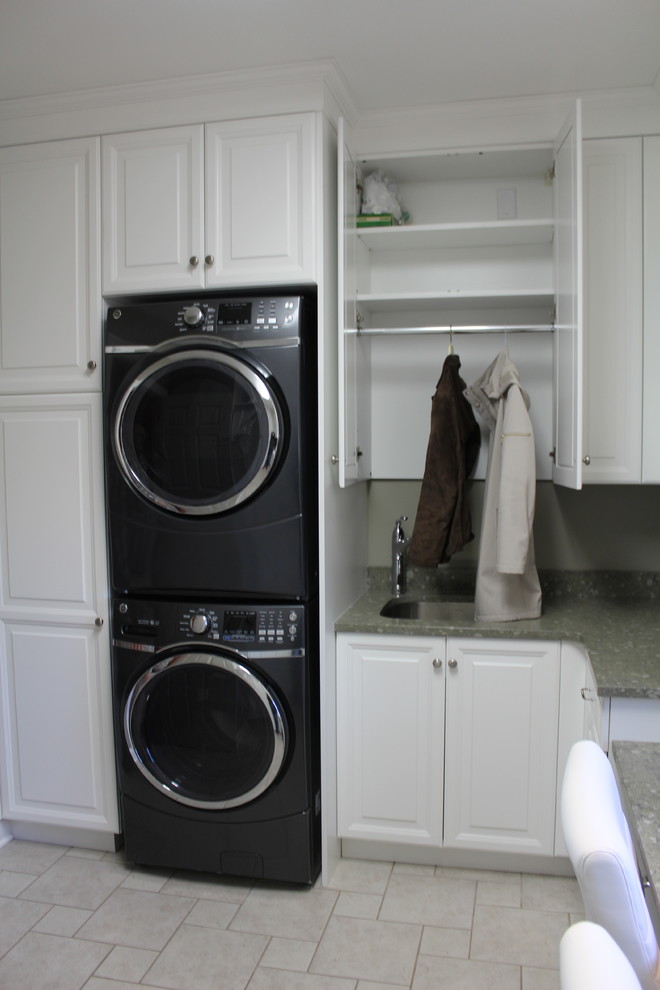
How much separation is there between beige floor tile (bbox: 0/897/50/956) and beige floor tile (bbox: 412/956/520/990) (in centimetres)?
113

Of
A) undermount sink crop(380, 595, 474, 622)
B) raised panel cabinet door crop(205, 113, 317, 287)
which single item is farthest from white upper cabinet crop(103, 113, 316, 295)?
undermount sink crop(380, 595, 474, 622)

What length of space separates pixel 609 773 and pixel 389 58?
196 centimetres

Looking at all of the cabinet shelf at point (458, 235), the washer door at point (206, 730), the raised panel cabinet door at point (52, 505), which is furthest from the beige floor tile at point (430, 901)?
the cabinet shelf at point (458, 235)

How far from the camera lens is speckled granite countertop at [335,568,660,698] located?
206 cm

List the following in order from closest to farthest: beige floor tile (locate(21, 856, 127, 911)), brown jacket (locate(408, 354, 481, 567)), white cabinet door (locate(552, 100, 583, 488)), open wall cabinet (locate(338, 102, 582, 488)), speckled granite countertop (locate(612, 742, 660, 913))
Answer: speckled granite countertop (locate(612, 742, 660, 913))
white cabinet door (locate(552, 100, 583, 488))
beige floor tile (locate(21, 856, 127, 911))
open wall cabinet (locate(338, 102, 582, 488))
brown jacket (locate(408, 354, 481, 567))

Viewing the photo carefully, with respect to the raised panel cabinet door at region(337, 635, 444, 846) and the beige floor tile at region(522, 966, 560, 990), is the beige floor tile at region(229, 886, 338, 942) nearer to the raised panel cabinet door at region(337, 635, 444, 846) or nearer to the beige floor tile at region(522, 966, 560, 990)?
the raised panel cabinet door at region(337, 635, 444, 846)

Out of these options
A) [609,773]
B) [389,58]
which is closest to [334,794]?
[609,773]

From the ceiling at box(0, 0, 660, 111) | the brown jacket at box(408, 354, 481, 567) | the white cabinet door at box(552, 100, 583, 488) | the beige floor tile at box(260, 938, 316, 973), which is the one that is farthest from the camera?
the brown jacket at box(408, 354, 481, 567)

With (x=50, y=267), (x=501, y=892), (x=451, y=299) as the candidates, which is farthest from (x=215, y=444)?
(x=501, y=892)

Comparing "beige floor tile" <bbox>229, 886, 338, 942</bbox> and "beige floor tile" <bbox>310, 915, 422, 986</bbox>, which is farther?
"beige floor tile" <bbox>229, 886, 338, 942</bbox>

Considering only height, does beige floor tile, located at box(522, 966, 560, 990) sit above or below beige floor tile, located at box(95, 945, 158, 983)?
above

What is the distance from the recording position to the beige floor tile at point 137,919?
7.27ft

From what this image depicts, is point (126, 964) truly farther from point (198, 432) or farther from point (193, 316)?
point (193, 316)

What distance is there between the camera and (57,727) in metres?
2.63
